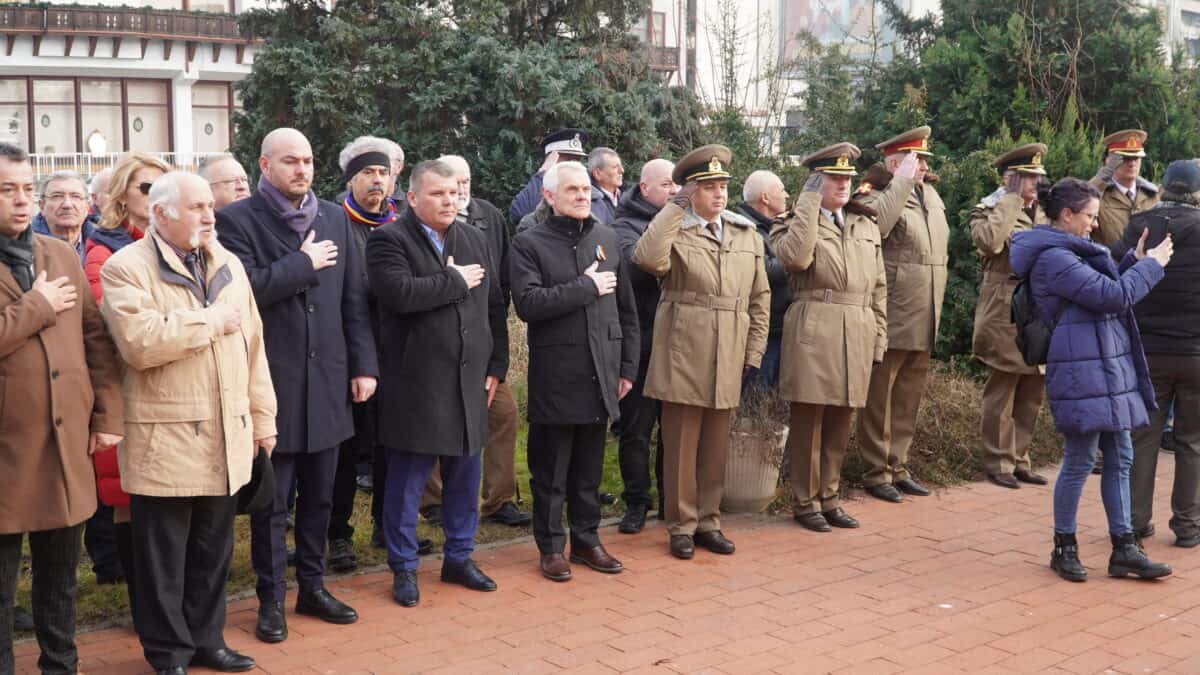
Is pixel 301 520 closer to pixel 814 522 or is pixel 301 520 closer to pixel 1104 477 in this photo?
pixel 814 522

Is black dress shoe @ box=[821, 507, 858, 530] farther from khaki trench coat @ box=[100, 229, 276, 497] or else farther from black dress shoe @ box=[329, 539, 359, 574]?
khaki trench coat @ box=[100, 229, 276, 497]

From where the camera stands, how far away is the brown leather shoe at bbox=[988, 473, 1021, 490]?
871 centimetres

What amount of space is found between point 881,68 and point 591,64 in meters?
3.88

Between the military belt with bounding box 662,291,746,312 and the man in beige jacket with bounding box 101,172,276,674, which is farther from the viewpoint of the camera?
the military belt with bounding box 662,291,746,312

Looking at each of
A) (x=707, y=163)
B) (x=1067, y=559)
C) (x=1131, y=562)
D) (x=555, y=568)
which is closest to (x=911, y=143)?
(x=707, y=163)

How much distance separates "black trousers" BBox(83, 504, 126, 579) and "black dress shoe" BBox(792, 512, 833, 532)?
12.5ft

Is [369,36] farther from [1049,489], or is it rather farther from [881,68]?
[1049,489]

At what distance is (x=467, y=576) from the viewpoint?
6367 mm

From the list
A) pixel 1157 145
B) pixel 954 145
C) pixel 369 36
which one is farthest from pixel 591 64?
pixel 1157 145

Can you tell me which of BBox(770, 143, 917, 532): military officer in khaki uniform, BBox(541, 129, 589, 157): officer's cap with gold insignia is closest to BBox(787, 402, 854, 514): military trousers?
BBox(770, 143, 917, 532): military officer in khaki uniform

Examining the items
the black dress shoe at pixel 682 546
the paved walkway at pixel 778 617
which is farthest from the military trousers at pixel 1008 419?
the black dress shoe at pixel 682 546

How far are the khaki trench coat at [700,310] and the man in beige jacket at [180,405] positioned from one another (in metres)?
2.54

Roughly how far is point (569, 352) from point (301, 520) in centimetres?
158

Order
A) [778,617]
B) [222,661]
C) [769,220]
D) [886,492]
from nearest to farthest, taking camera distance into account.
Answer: [222,661] → [778,617] → [769,220] → [886,492]
